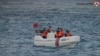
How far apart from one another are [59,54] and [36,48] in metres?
5.52

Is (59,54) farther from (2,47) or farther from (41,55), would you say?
(2,47)

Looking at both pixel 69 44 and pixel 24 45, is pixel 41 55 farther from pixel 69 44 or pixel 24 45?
pixel 24 45

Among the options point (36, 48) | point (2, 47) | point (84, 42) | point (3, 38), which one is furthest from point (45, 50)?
point (3, 38)

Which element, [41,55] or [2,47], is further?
[2,47]

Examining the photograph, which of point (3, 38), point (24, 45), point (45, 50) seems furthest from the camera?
point (3, 38)

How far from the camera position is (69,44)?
Result: 5894 cm

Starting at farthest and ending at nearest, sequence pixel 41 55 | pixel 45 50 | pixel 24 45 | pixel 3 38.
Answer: pixel 3 38, pixel 24 45, pixel 45 50, pixel 41 55

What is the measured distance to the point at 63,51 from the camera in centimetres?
5800

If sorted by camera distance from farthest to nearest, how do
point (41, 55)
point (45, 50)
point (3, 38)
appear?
point (3, 38)
point (45, 50)
point (41, 55)

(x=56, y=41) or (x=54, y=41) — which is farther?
(x=54, y=41)

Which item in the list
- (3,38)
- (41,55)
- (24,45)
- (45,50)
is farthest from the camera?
(3,38)

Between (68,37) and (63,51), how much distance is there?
5.61 ft

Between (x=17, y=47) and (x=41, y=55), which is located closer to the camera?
(x=41, y=55)

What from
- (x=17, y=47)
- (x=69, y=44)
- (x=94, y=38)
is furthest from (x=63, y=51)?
(x=94, y=38)
